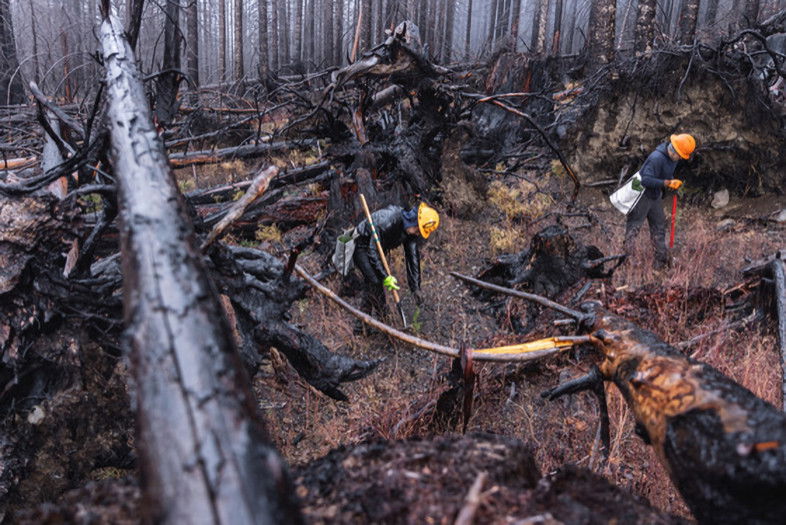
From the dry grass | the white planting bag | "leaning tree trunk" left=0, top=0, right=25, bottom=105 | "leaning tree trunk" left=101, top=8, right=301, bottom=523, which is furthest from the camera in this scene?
"leaning tree trunk" left=0, top=0, right=25, bottom=105

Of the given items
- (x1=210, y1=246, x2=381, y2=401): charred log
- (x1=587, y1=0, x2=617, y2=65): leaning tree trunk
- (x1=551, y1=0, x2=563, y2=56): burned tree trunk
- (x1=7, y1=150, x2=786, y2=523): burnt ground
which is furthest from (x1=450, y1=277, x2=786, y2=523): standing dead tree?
(x1=551, y1=0, x2=563, y2=56): burned tree trunk

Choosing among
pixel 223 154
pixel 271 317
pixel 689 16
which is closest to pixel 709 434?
pixel 271 317

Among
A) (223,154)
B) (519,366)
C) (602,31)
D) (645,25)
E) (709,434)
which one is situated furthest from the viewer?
(602,31)

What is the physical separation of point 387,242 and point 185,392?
15.5 ft

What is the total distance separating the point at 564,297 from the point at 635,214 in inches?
90.4

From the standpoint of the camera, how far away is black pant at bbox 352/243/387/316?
17.7 feet

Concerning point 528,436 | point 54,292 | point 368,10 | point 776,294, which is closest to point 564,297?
point 776,294

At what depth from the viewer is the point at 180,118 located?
10.6 meters

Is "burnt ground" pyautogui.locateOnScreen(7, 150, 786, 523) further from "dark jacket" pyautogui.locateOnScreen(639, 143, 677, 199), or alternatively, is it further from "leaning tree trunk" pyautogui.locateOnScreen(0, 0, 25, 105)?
"leaning tree trunk" pyautogui.locateOnScreen(0, 0, 25, 105)

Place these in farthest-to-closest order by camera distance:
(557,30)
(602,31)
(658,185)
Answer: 1. (557,30)
2. (602,31)
3. (658,185)

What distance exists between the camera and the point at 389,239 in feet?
18.1

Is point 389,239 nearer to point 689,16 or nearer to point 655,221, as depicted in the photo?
point 655,221

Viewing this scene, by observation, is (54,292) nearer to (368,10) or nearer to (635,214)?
(635,214)

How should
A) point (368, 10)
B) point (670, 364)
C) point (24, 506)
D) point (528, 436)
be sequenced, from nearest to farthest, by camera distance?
point (670, 364)
point (24, 506)
point (528, 436)
point (368, 10)
